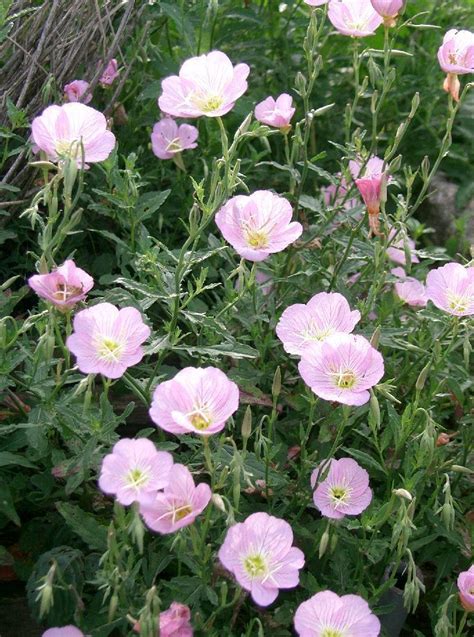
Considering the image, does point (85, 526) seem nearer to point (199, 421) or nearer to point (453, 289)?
point (199, 421)

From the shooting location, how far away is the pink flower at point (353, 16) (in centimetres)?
196

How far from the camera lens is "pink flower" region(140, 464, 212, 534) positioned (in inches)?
51.9

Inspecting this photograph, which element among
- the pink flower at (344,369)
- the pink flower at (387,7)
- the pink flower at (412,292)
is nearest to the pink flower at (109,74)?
the pink flower at (387,7)

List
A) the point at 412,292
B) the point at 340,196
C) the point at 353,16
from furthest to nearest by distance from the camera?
the point at 340,196 → the point at 412,292 → the point at 353,16

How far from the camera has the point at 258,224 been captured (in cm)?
167

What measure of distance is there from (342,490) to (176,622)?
38cm

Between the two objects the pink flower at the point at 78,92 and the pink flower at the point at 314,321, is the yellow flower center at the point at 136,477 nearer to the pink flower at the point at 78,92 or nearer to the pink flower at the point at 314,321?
the pink flower at the point at 314,321

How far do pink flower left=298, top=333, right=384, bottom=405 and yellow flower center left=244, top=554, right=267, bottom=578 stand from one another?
10.0 inches

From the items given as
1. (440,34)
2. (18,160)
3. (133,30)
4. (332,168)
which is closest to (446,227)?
(332,168)

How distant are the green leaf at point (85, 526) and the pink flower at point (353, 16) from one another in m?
1.05

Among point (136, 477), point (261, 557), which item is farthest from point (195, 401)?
point (261, 557)

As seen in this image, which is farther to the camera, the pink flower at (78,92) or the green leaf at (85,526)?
the pink flower at (78,92)

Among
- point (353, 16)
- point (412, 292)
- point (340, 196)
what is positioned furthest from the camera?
point (340, 196)

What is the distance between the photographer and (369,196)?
180 centimetres
